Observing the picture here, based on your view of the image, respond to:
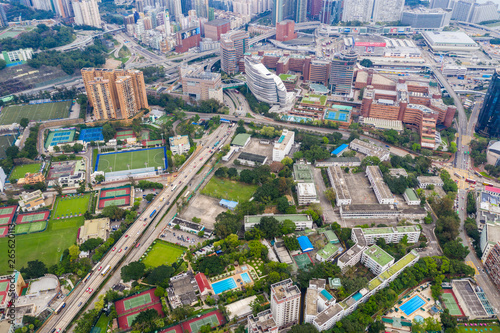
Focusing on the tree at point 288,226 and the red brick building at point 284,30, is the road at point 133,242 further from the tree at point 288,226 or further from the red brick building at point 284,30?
the red brick building at point 284,30

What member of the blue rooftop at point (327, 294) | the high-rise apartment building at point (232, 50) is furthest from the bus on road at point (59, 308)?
the high-rise apartment building at point (232, 50)

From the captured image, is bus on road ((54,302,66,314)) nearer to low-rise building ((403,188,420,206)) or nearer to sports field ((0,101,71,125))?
low-rise building ((403,188,420,206))

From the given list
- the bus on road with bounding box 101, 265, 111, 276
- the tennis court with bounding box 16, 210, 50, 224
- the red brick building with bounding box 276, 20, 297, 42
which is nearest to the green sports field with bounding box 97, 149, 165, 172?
the tennis court with bounding box 16, 210, 50, 224

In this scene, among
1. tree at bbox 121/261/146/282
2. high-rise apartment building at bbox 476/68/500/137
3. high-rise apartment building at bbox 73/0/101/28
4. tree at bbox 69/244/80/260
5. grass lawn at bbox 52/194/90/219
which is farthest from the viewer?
high-rise apartment building at bbox 73/0/101/28

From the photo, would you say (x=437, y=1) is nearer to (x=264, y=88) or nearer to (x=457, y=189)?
(x=264, y=88)

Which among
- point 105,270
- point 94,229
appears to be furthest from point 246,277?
point 94,229

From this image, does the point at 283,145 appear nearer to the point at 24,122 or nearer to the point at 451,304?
the point at 451,304

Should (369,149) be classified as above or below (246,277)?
above
